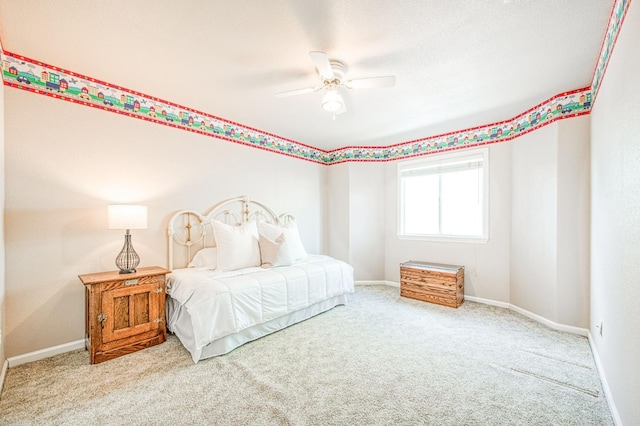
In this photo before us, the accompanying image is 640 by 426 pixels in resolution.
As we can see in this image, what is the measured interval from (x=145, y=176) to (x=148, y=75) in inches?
41.0

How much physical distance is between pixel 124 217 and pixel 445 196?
14.0ft

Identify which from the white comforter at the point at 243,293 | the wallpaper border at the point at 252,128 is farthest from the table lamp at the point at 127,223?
the wallpaper border at the point at 252,128

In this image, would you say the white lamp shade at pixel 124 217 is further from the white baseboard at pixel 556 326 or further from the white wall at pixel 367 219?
the white baseboard at pixel 556 326

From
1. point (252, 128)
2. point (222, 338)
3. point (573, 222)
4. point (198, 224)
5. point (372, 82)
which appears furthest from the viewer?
point (252, 128)

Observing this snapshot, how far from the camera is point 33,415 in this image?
1.66 m

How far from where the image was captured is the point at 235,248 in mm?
3105

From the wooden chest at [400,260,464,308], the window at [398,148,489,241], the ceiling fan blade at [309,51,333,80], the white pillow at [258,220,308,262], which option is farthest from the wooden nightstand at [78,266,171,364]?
the window at [398,148,489,241]

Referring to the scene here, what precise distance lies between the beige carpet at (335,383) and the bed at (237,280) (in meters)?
0.21

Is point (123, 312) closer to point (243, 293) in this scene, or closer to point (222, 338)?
point (222, 338)

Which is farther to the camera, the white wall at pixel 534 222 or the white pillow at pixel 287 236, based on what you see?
the white pillow at pixel 287 236

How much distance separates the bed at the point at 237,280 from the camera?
7.82ft

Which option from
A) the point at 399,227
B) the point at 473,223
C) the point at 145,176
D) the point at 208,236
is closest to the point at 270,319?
the point at 208,236

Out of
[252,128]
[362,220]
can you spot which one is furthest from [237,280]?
[362,220]

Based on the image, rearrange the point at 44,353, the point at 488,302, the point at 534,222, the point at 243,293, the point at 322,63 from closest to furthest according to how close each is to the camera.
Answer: the point at 322,63 < the point at 44,353 < the point at 243,293 < the point at 534,222 < the point at 488,302
